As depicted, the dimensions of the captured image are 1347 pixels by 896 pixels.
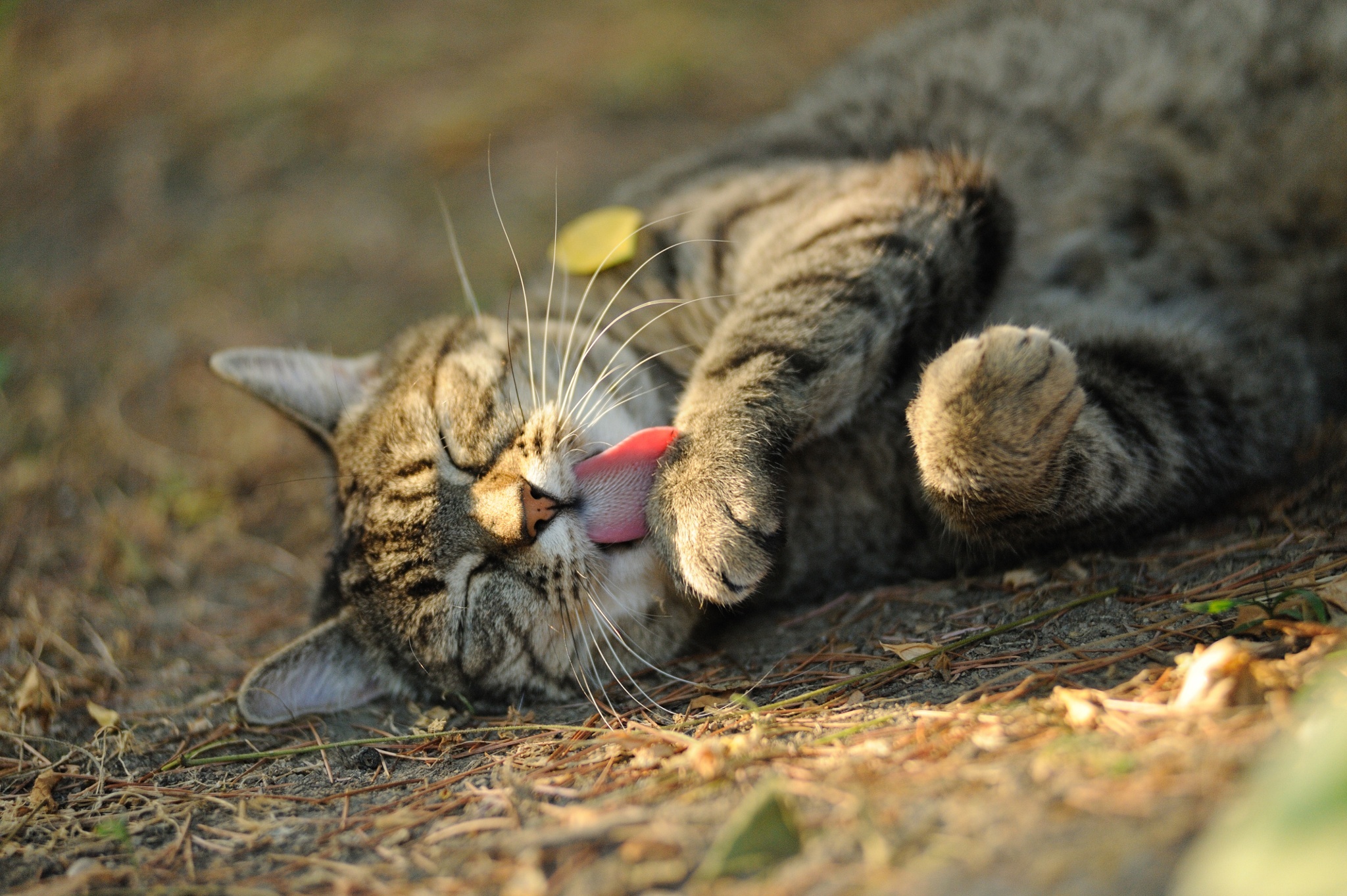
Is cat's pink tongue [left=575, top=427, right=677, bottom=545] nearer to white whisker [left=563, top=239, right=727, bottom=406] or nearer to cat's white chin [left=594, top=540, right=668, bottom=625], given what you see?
cat's white chin [left=594, top=540, right=668, bottom=625]

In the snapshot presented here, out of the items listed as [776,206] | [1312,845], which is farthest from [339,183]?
[1312,845]

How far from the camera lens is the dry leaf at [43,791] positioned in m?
1.73

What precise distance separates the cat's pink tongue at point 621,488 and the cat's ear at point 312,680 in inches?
27.3

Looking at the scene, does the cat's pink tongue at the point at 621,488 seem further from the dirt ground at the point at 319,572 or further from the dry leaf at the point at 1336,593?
the dry leaf at the point at 1336,593

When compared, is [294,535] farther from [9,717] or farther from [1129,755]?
[1129,755]

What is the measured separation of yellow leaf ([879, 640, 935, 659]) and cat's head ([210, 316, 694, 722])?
20.7 inches

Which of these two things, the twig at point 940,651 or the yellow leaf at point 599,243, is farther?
the yellow leaf at point 599,243

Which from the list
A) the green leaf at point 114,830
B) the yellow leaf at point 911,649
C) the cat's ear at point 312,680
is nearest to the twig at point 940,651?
the yellow leaf at point 911,649

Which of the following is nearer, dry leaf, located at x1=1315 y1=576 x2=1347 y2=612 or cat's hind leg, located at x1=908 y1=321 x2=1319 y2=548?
dry leaf, located at x1=1315 y1=576 x2=1347 y2=612

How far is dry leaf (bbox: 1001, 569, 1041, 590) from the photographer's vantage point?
192cm

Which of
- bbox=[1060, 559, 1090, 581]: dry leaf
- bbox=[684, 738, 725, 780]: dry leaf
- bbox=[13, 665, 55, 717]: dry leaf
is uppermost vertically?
bbox=[13, 665, 55, 717]: dry leaf

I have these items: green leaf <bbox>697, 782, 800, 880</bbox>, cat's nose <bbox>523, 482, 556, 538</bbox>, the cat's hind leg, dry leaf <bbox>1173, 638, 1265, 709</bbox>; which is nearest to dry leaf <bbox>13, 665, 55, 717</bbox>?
cat's nose <bbox>523, 482, 556, 538</bbox>

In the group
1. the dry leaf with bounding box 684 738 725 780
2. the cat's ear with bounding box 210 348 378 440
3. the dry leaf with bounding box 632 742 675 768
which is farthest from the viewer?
the cat's ear with bounding box 210 348 378 440

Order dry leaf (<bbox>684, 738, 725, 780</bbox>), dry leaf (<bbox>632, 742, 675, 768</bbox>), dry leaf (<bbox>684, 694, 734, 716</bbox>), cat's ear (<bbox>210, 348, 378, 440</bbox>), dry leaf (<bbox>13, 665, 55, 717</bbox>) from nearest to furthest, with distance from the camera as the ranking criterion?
dry leaf (<bbox>684, 738, 725, 780</bbox>), dry leaf (<bbox>632, 742, 675, 768</bbox>), dry leaf (<bbox>684, 694, 734, 716</bbox>), dry leaf (<bbox>13, 665, 55, 717</bbox>), cat's ear (<bbox>210, 348, 378, 440</bbox>)
